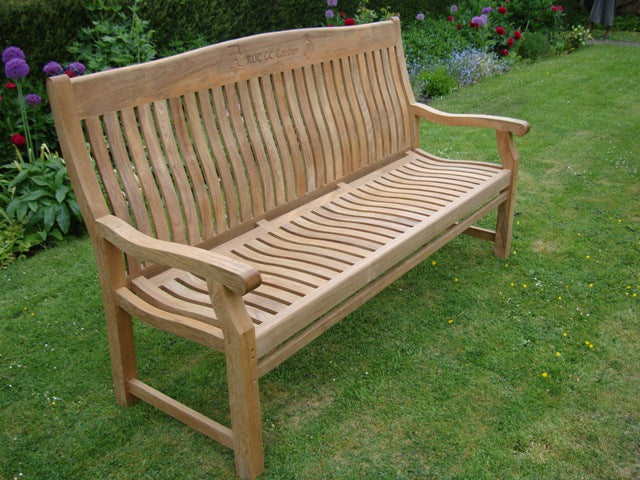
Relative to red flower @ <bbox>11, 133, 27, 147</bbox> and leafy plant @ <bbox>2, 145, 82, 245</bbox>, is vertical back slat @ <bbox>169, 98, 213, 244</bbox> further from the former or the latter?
red flower @ <bbox>11, 133, 27, 147</bbox>

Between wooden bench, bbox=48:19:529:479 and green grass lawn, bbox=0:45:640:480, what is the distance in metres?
0.21

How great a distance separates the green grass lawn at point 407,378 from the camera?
270 centimetres

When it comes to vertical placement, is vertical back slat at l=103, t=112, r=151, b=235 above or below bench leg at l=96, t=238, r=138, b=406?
above

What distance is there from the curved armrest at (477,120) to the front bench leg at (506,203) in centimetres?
6

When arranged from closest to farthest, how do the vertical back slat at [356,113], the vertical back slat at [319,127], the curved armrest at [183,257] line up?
the curved armrest at [183,257] → the vertical back slat at [319,127] → the vertical back slat at [356,113]

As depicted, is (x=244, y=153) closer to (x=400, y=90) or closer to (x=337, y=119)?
(x=337, y=119)

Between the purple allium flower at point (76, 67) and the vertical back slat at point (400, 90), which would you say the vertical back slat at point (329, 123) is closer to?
the vertical back slat at point (400, 90)

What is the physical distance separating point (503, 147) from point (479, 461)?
2.01 m

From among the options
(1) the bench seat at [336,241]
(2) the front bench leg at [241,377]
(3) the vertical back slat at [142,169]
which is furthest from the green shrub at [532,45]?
(2) the front bench leg at [241,377]

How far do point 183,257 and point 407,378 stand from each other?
1.33m

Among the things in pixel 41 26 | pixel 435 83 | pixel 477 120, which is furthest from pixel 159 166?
pixel 435 83

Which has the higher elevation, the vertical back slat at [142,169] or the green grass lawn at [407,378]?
the vertical back slat at [142,169]

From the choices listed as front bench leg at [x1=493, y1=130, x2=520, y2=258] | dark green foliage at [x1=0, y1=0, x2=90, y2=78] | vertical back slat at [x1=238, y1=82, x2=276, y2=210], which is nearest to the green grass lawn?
front bench leg at [x1=493, y1=130, x2=520, y2=258]

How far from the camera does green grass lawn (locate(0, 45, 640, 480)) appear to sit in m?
2.70
